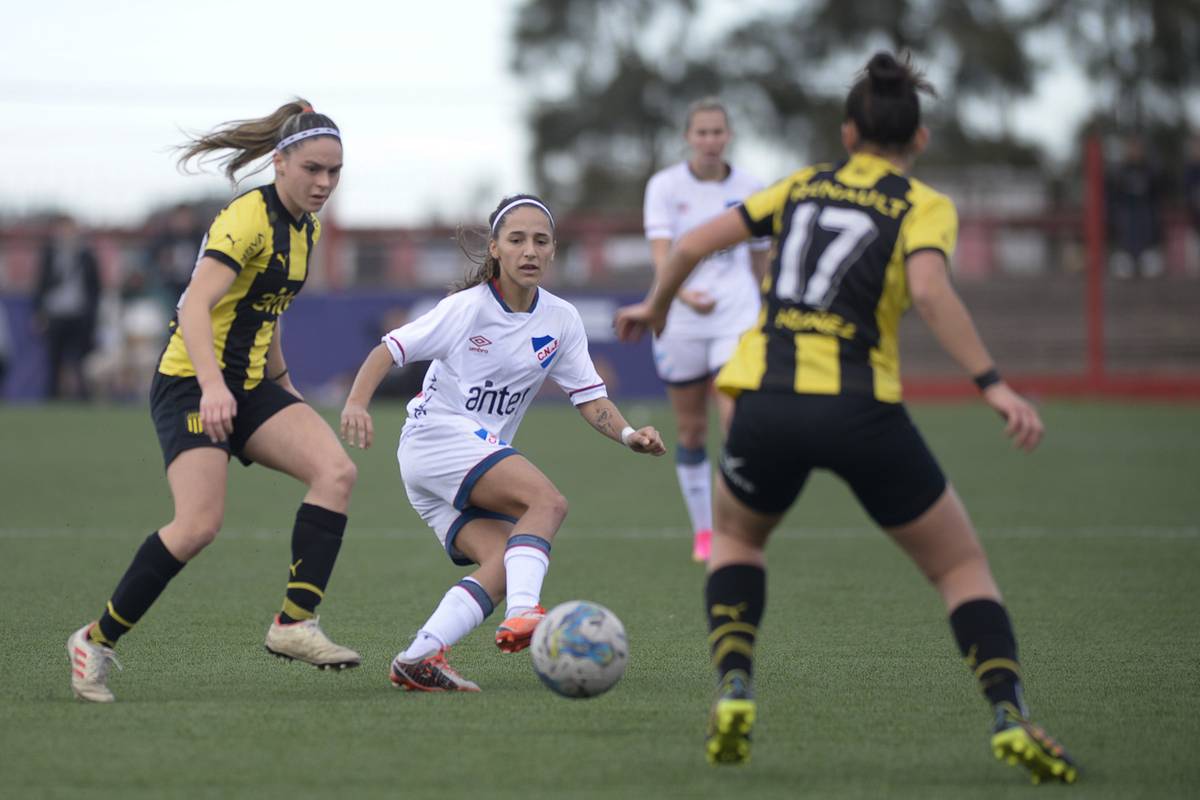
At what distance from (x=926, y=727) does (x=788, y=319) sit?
4.40 ft

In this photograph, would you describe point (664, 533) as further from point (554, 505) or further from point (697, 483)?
point (554, 505)

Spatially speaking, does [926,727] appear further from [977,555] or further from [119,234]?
[119,234]

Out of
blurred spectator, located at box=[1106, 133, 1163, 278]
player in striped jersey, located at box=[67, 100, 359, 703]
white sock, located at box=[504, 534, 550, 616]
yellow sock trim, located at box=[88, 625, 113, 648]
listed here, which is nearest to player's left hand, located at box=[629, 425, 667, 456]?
white sock, located at box=[504, 534, 550, 616]

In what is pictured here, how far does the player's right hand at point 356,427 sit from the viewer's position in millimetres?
4941

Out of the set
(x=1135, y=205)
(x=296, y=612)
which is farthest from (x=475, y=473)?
(x=1135, y=205)

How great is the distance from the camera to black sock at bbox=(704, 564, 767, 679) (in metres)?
4.33

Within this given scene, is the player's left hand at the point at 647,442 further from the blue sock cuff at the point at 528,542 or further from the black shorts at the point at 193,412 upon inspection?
the black shorts at the point at 193,412

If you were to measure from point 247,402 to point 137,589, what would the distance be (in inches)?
27.9

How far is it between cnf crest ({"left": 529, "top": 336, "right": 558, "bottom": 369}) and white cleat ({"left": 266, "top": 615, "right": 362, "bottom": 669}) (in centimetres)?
118

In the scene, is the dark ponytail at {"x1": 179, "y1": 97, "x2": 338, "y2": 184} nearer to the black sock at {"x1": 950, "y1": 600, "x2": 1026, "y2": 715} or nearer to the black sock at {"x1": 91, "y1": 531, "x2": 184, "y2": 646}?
the black sock at {"x1": 91, "y1": 531, "x2": 184, "y2": 646}

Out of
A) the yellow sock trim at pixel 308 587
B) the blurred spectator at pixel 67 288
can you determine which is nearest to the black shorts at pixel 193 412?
the yellow sock trim at pixel 308 587

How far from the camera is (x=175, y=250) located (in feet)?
67.1

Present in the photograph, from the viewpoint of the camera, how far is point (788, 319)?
166 inches

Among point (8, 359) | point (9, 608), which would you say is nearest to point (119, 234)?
point (8, 359)
